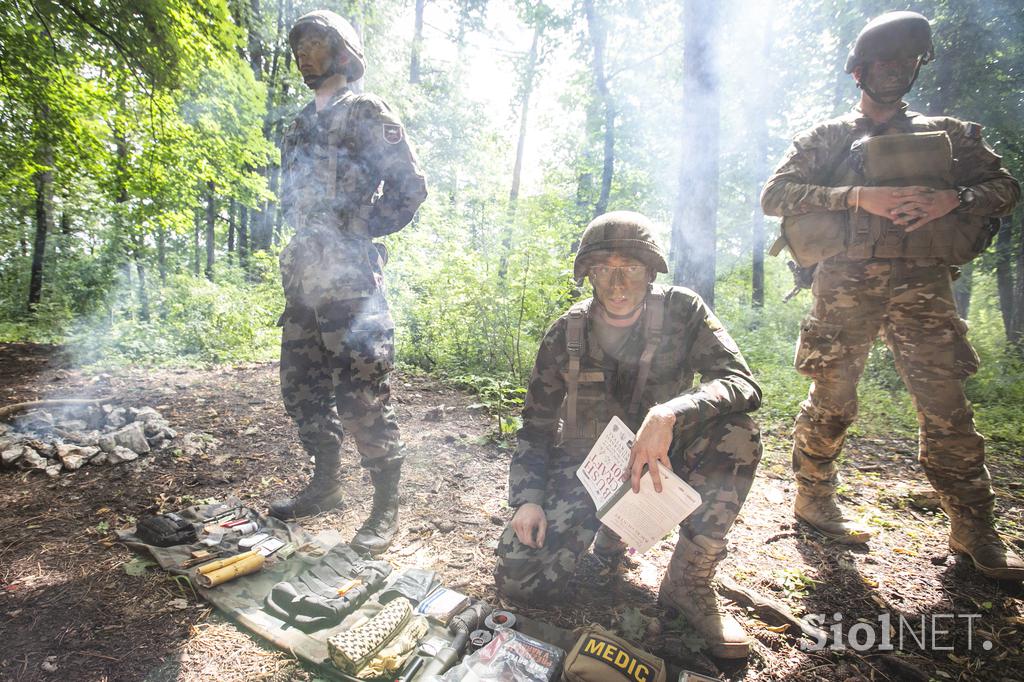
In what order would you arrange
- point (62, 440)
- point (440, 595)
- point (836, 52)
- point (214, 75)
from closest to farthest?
point (440, 595) < point (62, 440) < point (214, 75) < point (836, 52)

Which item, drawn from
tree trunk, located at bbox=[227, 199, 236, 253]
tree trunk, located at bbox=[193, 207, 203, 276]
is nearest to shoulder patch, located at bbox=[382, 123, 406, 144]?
tree trunk, located at bbox=[227, 199, 236, 253]

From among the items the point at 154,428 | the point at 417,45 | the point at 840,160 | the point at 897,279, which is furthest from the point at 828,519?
the point at 417,45

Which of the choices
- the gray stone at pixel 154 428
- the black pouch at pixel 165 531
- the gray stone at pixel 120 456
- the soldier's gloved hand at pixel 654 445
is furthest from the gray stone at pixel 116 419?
the soldier's gloved hand at pixel 654 445

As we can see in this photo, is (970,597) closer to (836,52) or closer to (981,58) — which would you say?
(981,58)

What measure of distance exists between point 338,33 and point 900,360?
12.8 ft

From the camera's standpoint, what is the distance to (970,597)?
7.47 feet

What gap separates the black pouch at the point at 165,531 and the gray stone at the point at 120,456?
1.16 m

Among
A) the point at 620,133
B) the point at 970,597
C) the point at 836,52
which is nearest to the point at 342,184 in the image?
the point at 970,597

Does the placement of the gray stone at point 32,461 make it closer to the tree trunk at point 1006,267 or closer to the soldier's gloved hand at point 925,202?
the soldier's gloved hand at point 925,202

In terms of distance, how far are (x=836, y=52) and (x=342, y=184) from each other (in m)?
11.6

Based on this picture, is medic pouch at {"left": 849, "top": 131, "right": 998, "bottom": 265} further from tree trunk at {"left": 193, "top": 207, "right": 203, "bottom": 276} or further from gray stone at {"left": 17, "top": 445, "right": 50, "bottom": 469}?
tree trunk at {"left": 193, "top": 207, "right": 203, "bottom": 276}

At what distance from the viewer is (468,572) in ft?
8.32

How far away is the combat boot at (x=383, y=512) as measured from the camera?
2.70 metres

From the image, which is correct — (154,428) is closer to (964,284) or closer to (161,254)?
(964,284)
